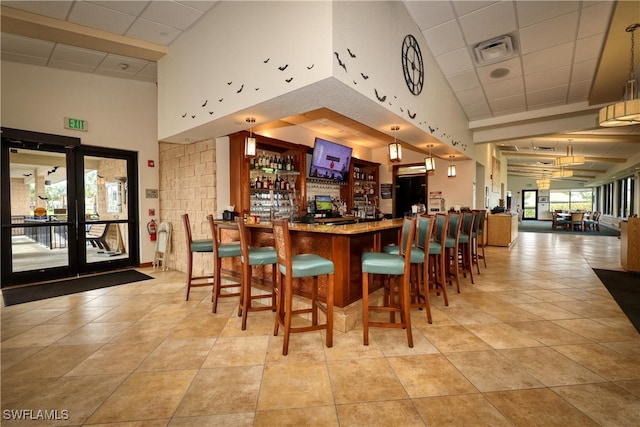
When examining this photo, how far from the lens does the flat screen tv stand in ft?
20.9

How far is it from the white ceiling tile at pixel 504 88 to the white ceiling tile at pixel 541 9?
172 centimetres

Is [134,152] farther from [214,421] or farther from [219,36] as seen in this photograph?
[214,421]

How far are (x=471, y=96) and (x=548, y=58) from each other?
63.2 inches

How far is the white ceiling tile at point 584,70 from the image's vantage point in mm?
4588

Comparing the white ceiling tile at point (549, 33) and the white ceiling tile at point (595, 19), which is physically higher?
the white ceiling tile at point (549, 33)

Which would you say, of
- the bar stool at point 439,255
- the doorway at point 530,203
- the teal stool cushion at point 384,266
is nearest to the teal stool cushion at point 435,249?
the bar stool at point 439,255

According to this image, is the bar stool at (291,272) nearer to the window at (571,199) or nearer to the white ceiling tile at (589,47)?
the white ceiling tile at (589,47)

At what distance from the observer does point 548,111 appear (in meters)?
6.38

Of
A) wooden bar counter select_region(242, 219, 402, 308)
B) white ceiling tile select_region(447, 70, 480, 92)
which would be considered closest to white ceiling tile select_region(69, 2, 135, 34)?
wooden bar counter select_region(242, 219, 402, 308)

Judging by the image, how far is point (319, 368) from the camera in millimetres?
2275

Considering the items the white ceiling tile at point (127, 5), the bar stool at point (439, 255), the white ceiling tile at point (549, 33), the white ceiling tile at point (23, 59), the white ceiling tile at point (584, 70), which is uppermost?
the white ceiling tile at point (127, 5)

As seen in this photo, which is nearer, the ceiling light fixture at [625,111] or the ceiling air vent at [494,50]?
the ceiling light fixture at [625,111]

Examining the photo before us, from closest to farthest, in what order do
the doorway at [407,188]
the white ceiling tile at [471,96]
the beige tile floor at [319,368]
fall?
the beige tile floor at [319,368]
the white ceiling tile at [471,96]
the doorway at [407,188]

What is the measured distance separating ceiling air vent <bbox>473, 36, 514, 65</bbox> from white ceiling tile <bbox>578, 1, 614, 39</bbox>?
788mm
